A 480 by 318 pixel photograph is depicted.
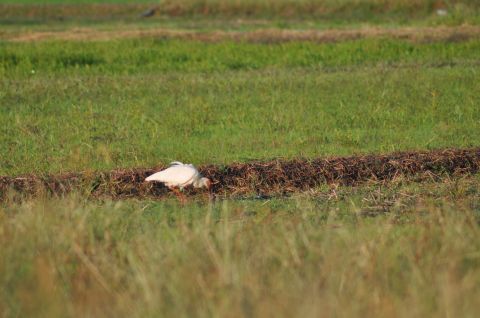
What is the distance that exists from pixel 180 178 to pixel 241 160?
5.09ft

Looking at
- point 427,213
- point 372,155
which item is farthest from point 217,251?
point 372,155

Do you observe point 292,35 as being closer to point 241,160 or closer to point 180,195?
point 241,160

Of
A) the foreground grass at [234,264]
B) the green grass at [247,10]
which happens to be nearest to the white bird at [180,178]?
the foreground grass at [234,264]

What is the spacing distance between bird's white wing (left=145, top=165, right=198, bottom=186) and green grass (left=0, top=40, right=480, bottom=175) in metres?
1.35

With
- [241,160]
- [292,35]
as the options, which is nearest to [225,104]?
[241,160]

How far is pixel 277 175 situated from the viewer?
9.55 meters

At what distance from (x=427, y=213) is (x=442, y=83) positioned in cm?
819

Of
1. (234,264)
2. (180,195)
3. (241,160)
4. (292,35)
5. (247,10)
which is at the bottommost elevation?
(247,10)

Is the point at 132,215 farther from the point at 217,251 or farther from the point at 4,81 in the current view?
the point at 4,81

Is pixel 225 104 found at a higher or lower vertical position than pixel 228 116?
lower

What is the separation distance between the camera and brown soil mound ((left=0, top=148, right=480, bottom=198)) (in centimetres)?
909

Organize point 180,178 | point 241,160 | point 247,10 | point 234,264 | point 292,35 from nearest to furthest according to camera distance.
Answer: point 234,264, point 180,178, point 241,160, point 292,35, point 247,10

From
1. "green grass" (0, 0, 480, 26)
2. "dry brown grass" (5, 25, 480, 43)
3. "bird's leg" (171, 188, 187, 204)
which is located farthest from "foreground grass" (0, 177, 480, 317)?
"green grass" (0, 0, 480, 26)

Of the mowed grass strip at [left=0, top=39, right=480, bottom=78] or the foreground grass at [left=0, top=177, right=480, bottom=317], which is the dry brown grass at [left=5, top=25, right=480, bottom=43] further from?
the foreground grass at [left=0, top=177, right=480, bottom=317]
